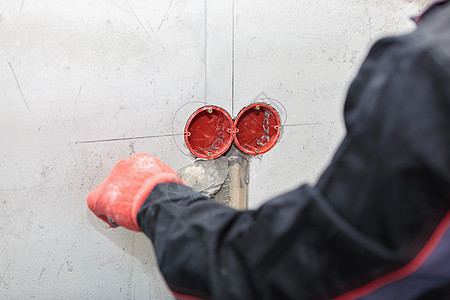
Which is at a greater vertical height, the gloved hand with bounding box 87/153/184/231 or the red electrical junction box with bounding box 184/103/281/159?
the red electrical junction box with bounding box 184/103/281/159

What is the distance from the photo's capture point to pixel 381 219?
1.59ft

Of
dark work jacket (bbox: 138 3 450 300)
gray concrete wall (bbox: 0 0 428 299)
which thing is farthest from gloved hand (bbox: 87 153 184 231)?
dark work jacket (bbox: 138 3 450 300)

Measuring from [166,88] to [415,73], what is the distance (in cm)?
85

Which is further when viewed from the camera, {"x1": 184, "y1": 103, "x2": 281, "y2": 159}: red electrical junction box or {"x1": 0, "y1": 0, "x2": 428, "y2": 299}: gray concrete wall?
{"x1": 184, "y1": 103, "x2": 281, "y2": 159}: red electrical junction box

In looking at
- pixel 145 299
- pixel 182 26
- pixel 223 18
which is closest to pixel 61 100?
pixel 182 26

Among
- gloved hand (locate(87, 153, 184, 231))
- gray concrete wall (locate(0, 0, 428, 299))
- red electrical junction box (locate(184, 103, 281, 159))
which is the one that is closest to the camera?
gloved hand (locate(87, 153, 184, 231))

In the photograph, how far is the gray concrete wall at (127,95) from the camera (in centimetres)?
106

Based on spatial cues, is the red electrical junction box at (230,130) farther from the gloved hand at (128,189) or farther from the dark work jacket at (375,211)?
the dark work jacket at (375,211)

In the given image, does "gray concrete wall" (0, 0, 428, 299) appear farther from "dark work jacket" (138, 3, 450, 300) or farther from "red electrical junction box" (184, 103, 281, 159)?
"dark work jacket" (138, 3, 450, 300)

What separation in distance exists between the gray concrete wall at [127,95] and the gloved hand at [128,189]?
0.15 m

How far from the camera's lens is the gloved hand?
93cm

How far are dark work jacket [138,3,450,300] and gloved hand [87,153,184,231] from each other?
398 mm

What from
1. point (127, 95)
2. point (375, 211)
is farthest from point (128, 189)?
point (375, 211)

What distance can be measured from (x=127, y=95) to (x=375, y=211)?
35.0 inches
